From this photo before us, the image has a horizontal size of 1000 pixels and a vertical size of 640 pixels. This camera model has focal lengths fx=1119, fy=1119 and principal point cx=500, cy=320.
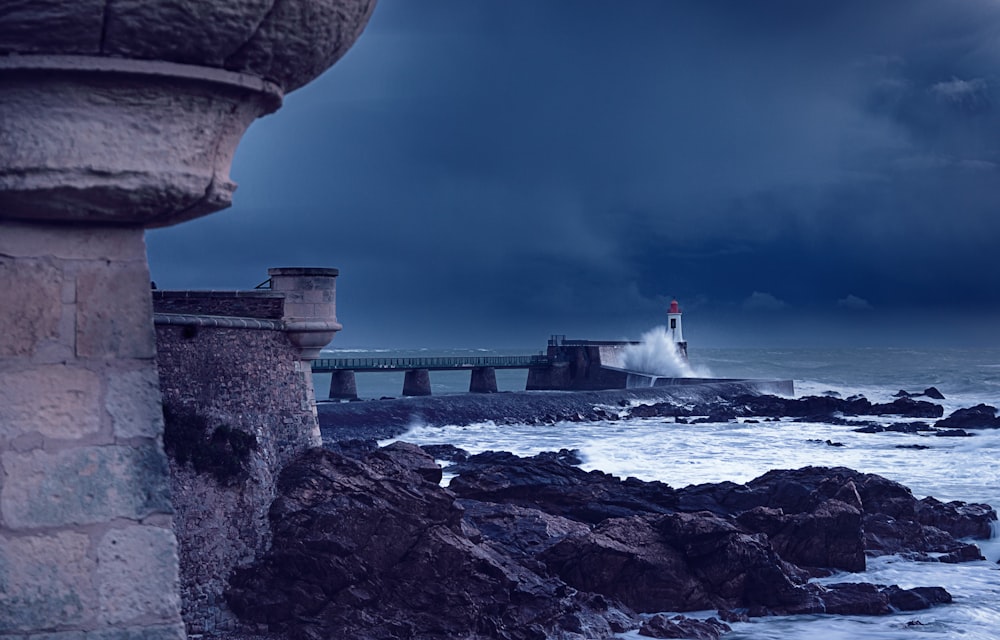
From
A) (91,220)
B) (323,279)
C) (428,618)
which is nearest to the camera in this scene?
(91,220)

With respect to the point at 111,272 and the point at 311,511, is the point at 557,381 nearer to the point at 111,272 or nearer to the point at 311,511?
the point at 311,511

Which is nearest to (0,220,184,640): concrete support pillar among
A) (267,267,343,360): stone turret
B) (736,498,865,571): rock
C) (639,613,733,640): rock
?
(639,613,733,640): rock

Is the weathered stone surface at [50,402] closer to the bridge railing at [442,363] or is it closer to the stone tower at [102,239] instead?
the stone tower at [102,239]

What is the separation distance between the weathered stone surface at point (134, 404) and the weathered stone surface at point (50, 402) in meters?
0.03

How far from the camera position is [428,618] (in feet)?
41.7

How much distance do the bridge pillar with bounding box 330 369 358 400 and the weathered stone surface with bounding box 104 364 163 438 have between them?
42.4 m

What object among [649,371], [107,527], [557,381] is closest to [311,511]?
[107,527]

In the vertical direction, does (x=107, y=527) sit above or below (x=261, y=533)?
above

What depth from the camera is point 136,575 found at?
249 cm

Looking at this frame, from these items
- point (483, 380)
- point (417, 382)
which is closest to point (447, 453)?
point (417, 382)

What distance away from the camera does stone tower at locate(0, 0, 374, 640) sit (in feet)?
Answer: 7.54

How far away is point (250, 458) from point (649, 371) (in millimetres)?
46311

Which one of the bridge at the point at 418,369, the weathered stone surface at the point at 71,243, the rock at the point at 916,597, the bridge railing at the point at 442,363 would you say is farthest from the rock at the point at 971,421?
the weathered stone surface at the point at 71,243

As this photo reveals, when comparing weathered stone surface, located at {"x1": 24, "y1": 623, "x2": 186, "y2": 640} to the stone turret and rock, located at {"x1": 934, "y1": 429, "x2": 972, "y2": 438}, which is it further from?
rock, located at {"x1": 934, "y1": 429, "x2": 972, "y2": 438}
